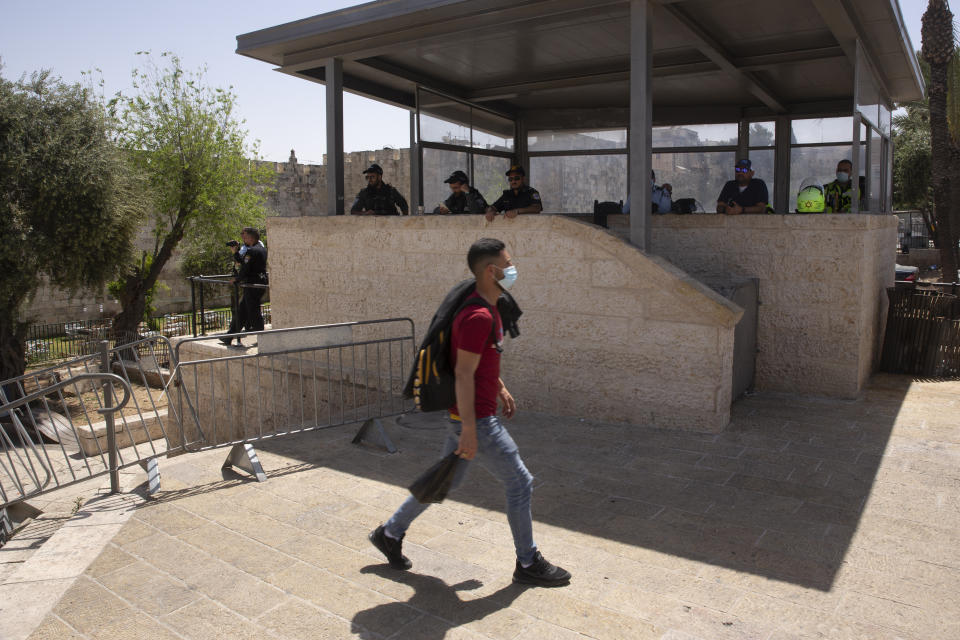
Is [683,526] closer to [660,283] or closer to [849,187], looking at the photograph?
[660,283]

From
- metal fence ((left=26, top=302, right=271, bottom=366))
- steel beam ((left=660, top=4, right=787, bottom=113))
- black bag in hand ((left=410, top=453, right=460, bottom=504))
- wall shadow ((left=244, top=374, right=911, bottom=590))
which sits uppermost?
steel beam ((left=660, top=4, right=787, bottom=113))

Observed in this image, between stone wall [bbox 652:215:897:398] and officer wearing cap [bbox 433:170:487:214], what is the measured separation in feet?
8.07

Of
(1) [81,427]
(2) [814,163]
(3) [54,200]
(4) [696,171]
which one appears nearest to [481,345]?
(4) [696,171]

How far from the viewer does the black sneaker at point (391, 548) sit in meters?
3.80

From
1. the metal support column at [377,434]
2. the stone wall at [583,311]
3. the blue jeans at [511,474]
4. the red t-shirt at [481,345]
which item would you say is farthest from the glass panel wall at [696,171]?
the blue jeans at [511,474]

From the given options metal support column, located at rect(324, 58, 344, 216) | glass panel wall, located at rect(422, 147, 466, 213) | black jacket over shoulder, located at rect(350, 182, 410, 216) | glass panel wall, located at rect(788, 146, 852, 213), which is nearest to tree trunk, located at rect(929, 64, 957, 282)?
glass panel wall, located at rect(788, 146, 852, 213)

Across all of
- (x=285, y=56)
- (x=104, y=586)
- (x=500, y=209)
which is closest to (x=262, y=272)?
(x=285, y=56)

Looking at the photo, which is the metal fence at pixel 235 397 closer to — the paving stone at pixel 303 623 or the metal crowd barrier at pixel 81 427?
the metal crowd barrier at pixel 81 427

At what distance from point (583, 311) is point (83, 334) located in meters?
21.1

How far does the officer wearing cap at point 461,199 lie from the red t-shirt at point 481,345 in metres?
5.84

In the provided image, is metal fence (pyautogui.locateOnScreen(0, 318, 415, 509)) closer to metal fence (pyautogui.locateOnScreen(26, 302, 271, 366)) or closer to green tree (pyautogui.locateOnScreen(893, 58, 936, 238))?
metal fence (pyautogui.locateOnScreen(26, 302, 271, 366))

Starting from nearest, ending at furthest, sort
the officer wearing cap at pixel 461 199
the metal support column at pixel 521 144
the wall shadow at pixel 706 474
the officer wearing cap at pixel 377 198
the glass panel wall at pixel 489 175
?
1. the wall shadow at pixel 706 474
2. the officer wearing cap at pixel 461 199
3. the officer wearing cap at pixel 377 198
4. the glass panel wall at pixel 489 175
5. the metal support column at pixel 521 144

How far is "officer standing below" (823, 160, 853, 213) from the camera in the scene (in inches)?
364

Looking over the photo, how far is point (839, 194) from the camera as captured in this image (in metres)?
9.40
